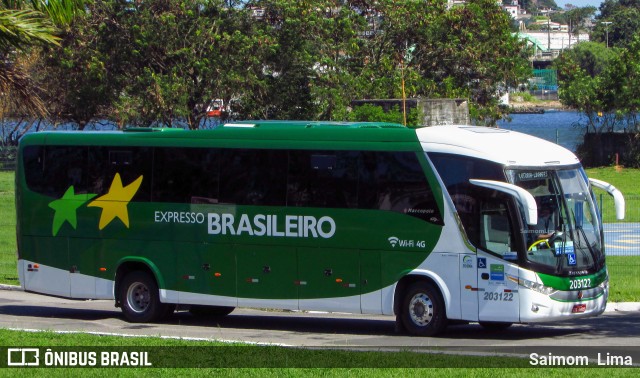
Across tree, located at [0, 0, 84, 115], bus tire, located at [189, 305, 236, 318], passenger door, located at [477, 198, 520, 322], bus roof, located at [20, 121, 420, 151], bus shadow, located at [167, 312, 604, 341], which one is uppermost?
tree, located at [0, 0, 84, 115]

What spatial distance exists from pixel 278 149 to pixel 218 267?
220 centimetres

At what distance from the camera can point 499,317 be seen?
1382 cm

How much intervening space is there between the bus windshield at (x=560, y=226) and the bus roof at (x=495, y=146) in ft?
0.63

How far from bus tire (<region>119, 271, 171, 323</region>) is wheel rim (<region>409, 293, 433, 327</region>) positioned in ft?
14.9

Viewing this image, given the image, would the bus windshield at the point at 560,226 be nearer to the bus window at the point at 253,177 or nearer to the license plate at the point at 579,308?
the license plate at the point at 579,308

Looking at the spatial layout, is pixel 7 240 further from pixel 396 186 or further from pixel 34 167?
pixel 396 186

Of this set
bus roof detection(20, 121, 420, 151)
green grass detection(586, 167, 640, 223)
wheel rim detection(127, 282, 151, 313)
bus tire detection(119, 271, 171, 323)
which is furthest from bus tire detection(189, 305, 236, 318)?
green grass detection(586, 167, 640, 223)

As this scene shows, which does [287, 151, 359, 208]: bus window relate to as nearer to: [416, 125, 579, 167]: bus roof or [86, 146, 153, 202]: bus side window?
[416, 125, 579, 167]: bus roof

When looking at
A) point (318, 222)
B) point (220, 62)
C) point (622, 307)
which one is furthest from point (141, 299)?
point (220, 62)

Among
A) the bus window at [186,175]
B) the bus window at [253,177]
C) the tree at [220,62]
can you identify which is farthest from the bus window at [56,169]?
the tree at [220,62]

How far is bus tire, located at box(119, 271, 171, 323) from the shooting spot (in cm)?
1656

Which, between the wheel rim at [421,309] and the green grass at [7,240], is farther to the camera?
the green grass at [7,240]

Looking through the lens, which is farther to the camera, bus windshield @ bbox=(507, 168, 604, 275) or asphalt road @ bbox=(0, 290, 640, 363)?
bus windshield @ bbox=(507, 168, 604, 275)

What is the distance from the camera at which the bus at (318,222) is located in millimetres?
13961
